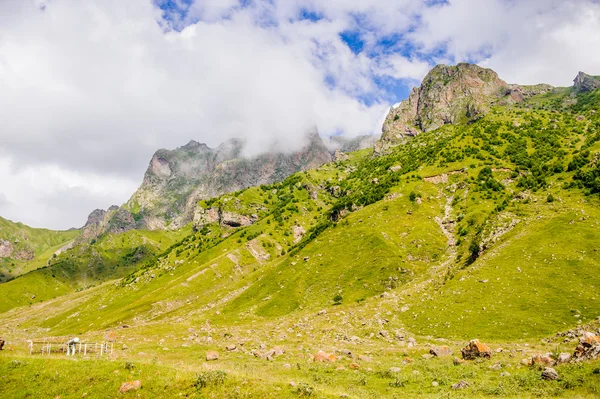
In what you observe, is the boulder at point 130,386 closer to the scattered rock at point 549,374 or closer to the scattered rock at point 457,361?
the scattered rock at point 457,361

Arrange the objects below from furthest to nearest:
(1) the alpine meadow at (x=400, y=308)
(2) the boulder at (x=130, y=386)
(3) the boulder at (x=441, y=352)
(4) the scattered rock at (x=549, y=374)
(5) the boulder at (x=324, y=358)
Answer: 1. (3) the boulder at (x=441, y=352)
2. (5) the boulder at (x=324, y=358)
3. (1) the alpine meadow at (x=400, y=308)
4. (2) the boulder at (x=130, y=386)
5. (4) the scattered rock at (x=549, y=374)

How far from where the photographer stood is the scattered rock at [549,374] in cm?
2419

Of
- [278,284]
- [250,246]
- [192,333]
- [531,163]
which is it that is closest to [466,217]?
[531,163]

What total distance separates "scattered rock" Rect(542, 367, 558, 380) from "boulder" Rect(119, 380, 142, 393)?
1172 inches

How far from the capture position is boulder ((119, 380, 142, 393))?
25.9 m

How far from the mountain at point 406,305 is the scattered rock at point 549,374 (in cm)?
51

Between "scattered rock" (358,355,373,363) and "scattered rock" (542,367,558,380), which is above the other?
"scattered rock" (542,367,558,380)

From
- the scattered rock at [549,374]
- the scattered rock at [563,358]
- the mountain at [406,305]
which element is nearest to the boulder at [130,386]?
the mountain at [406,305]

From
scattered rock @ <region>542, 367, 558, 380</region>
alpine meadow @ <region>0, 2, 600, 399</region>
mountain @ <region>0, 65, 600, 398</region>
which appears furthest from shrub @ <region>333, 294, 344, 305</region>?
scattered rock @ <region>542, 367, 558, 380</region>

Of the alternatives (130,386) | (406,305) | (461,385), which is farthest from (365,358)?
(406,305)

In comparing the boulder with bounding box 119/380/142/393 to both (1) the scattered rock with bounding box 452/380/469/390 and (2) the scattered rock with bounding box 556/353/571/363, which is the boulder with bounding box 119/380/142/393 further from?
(2) the scattered rock with bounding box 556/353/571/363

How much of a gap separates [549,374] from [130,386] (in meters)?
30.6

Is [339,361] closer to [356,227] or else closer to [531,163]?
[356,227]

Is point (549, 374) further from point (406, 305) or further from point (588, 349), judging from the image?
point (406, 305)
